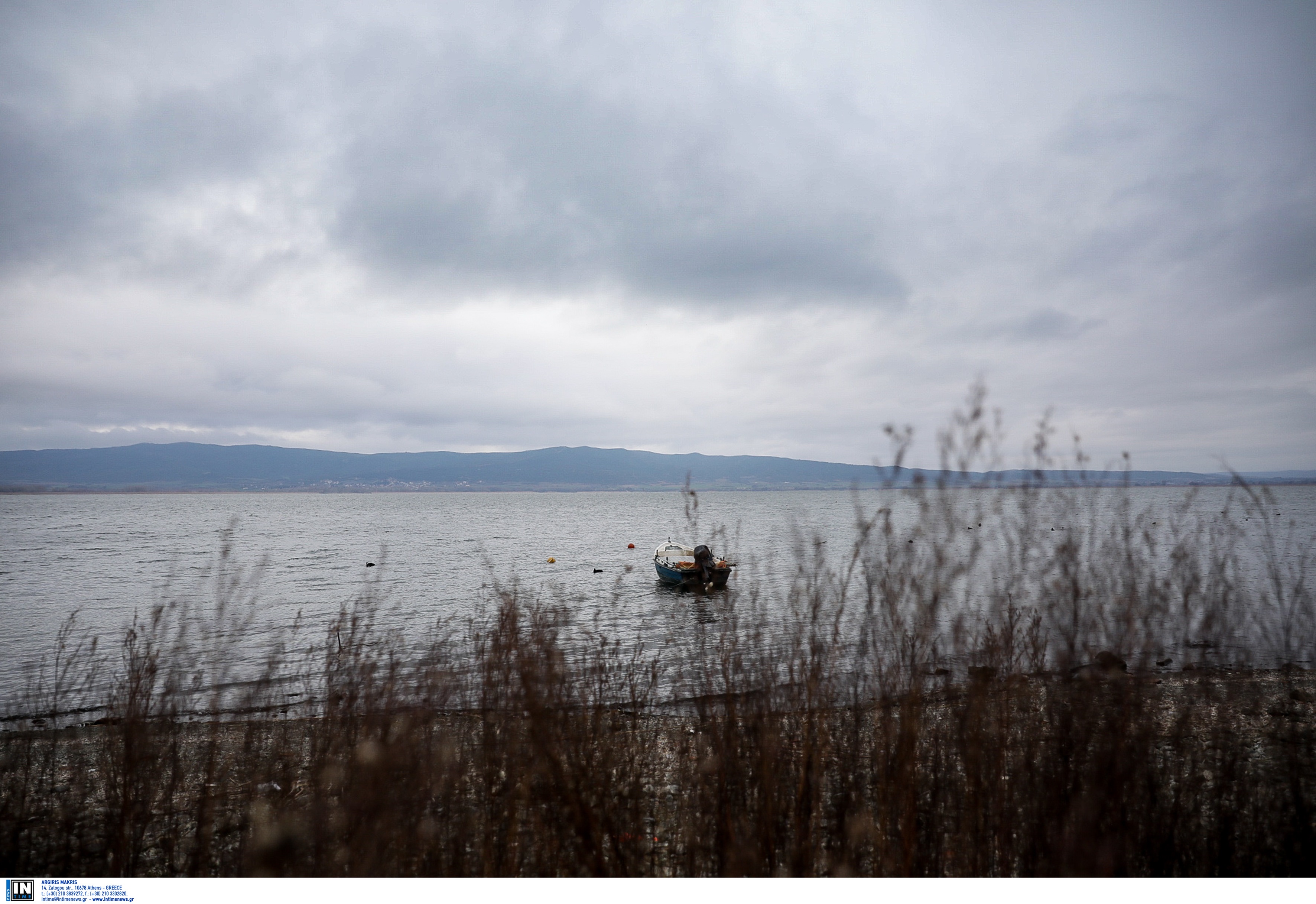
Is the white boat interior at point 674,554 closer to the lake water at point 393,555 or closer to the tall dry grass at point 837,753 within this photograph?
the lake water at point 393,555

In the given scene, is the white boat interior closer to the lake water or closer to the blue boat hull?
the blue boat hull

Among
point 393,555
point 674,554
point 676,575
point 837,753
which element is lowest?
point 393,555

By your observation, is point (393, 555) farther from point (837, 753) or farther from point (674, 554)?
point (837, 753)

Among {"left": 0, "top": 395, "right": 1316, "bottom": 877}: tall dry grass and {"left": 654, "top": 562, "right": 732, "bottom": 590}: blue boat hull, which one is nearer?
→ {"left": 0, "top": 395, "right": 1316, "bottom": 877}: tall dry grass

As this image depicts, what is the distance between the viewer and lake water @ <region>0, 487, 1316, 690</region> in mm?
21266

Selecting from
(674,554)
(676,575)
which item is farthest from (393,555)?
(676,575)

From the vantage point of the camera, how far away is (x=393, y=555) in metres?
48.6

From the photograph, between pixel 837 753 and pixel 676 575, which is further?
pixel 676 575

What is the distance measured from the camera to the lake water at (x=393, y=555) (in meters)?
21.3

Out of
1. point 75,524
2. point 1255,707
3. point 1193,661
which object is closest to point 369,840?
point 1255,707

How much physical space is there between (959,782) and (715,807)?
2463mm

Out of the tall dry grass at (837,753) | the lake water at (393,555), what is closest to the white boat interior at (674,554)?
the lake water at (393,555)

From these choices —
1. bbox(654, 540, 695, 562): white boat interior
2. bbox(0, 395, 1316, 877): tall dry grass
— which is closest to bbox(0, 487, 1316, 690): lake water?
bbox(0, 395, 1316, 877): tall dry grass

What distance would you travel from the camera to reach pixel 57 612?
25000 millimetres
